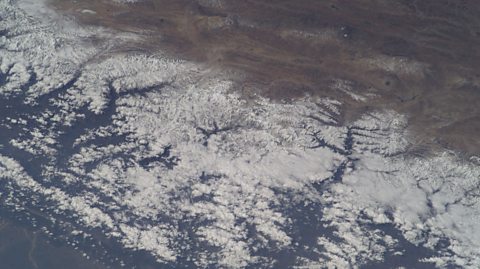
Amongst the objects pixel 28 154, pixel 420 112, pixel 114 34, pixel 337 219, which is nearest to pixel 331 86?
pixel 420 112

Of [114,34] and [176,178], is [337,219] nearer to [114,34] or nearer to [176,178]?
[176,178]

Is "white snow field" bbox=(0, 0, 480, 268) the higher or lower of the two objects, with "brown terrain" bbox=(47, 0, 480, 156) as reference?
lower

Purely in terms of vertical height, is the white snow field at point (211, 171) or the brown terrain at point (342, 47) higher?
the brown terrain at point (342, 47)

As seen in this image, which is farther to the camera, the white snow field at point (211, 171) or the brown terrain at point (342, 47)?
→ the brown terrain at point (342, 47)

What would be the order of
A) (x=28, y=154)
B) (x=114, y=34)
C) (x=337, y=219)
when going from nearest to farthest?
(x=337, y=219) → (x=28, y=154) → (x=114, y=34)

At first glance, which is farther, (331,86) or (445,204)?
(331,86)
